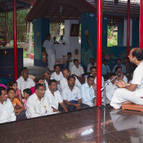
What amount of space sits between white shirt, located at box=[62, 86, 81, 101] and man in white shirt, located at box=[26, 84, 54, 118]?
96cm

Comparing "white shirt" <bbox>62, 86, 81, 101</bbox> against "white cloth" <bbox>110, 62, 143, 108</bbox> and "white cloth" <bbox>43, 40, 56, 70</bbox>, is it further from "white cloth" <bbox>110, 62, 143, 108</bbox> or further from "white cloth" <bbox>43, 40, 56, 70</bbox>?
"white cloth" <bbox>43, 40, 56, 70</bbox>

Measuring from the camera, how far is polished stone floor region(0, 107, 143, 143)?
3.11m

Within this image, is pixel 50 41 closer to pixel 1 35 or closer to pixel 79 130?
pixel 1 35

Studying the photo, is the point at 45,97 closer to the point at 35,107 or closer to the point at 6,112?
the point at 35,107

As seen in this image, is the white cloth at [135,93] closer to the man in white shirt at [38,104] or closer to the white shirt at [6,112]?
the man in white shirt at [38,104]

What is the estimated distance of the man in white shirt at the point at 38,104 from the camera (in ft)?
15.5

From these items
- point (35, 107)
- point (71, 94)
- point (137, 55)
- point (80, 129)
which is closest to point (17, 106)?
point (35, 107)

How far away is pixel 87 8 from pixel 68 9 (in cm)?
93

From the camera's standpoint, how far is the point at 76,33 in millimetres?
12812

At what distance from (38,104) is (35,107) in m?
0.07

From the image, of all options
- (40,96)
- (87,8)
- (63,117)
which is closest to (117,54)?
(87,8)

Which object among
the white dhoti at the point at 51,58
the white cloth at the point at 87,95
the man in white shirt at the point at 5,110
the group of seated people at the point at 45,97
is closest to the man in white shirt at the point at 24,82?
the group of seated people at the point at 45,97

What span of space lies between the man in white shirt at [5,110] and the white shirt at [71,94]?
5.00 feet

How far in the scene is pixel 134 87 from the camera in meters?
3.79
